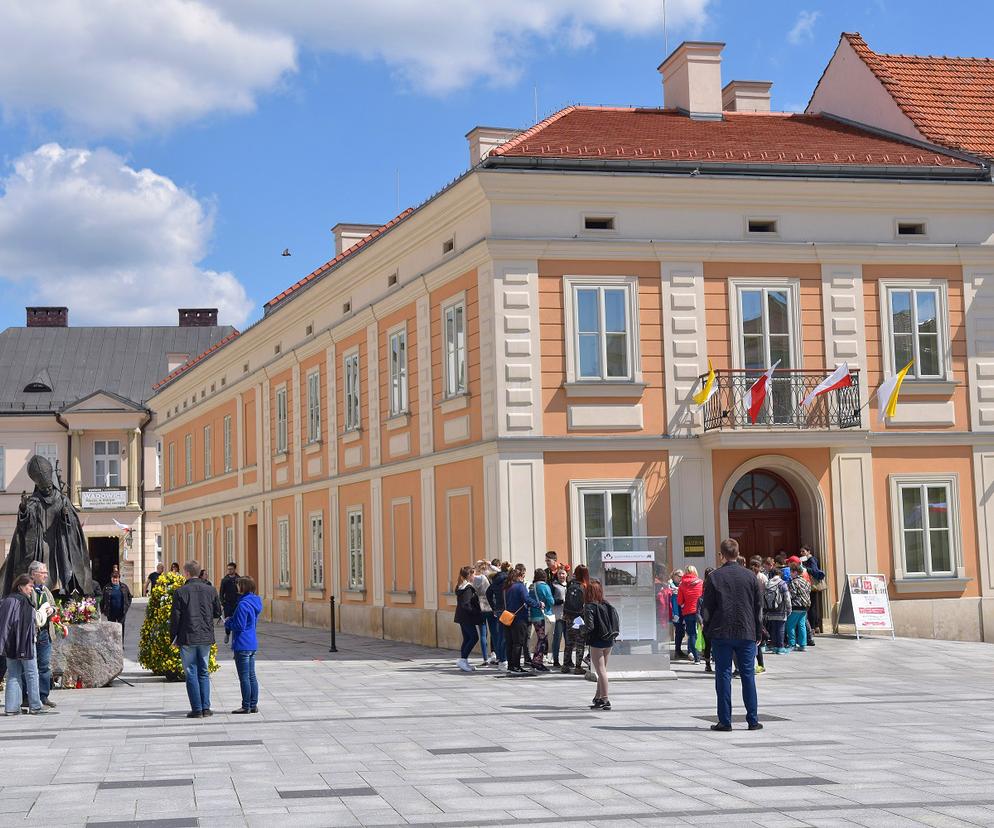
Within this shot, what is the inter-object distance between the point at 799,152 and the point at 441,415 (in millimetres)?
8321

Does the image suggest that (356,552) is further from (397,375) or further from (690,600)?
(690,600)

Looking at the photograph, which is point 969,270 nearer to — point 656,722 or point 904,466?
point 904,466

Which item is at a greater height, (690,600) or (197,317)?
(197,317)

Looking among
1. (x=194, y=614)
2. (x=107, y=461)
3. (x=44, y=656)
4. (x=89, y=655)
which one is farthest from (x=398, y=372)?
(x=107, y=461)

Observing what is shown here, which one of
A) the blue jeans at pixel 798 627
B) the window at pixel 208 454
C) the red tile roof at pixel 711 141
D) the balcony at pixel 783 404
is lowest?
the blue jeans at pixel 798 627

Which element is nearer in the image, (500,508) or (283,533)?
(500,508)

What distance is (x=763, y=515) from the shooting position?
79.8 ft

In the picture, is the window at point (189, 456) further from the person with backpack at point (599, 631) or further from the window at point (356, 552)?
the person with backpack at point (599, 631)

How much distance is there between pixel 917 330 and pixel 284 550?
19.0m

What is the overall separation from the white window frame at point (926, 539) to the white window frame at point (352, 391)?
1191cm

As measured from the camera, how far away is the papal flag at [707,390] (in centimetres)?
2309

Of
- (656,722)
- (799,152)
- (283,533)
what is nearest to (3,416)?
(283,533)

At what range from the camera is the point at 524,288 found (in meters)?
23.2

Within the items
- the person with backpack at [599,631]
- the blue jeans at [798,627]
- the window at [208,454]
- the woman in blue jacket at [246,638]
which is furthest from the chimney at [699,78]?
the window at [208,454]
